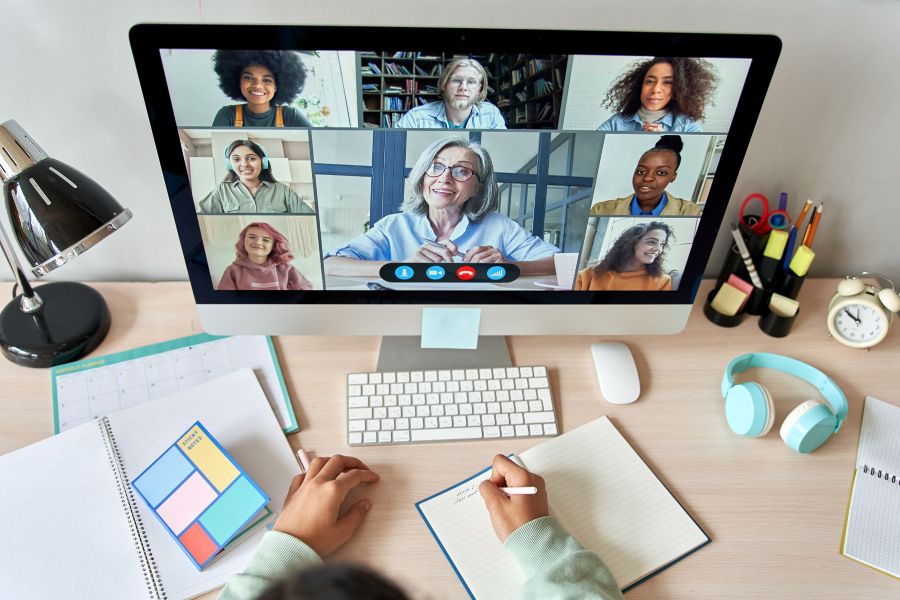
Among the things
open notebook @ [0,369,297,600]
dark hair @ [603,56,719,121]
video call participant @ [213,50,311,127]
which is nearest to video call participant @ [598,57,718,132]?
dark hair @ [603,56,719,121]

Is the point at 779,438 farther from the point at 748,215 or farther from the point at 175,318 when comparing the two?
the point at 175,318

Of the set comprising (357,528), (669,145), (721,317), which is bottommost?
(357,528)

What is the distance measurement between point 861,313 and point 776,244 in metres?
0.18

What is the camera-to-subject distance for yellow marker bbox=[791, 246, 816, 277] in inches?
38.8

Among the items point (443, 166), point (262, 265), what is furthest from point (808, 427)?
point (262, 265)

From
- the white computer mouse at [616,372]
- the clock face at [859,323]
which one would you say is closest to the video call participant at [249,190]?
the white computer mouse at [616,372]

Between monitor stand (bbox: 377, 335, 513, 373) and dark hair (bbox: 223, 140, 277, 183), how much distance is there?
34cm

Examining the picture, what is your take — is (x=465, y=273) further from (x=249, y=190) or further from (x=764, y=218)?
(x=764, y=218)

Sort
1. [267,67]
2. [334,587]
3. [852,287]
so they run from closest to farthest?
[334,587]
[267,67]
[852,287]

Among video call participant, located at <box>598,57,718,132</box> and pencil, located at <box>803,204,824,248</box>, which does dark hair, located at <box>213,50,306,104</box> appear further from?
pencil, located at <box>803,204,824,248</box>

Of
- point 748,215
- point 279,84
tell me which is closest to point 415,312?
point 279,84

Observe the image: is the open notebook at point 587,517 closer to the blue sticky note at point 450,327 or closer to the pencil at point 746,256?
the blue sticky note at point 450,327

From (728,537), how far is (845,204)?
67 cm

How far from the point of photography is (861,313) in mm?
999
